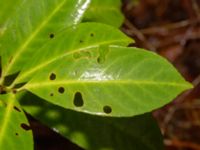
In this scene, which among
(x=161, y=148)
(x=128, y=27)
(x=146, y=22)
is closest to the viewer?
(x=161, y=148)

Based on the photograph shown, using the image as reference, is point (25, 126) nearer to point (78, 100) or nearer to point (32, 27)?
point (78, 100)

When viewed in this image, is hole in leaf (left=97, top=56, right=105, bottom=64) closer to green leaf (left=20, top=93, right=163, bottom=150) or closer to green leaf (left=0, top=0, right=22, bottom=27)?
green leaf (left=20, top=93, right=163, bottom=150)

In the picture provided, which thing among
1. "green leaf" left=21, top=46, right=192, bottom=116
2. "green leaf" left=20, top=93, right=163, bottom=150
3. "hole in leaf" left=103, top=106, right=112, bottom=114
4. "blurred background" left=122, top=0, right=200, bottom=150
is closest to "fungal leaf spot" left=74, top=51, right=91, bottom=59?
"green leaf" left=21, top=46, right=192, bottom=116

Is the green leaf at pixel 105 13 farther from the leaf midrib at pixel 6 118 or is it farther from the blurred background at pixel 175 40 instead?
the blurred background at pixel 175 40

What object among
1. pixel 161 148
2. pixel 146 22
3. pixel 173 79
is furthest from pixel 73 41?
pixel 146 22

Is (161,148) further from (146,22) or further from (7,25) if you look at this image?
(146,22)
